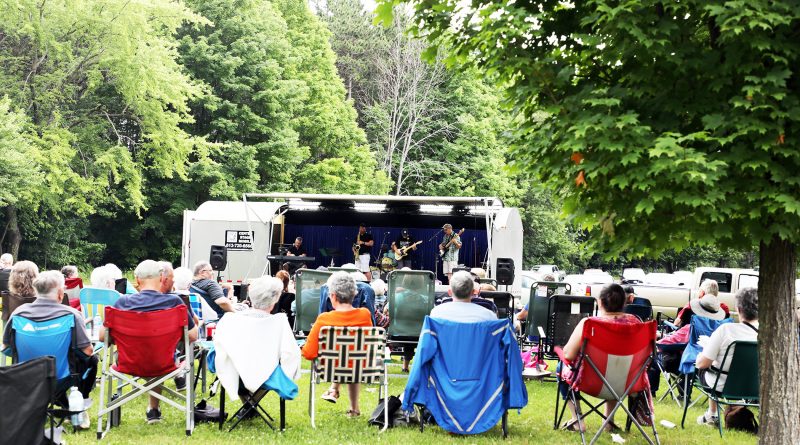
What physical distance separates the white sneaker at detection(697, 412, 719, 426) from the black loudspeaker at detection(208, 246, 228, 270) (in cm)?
1170

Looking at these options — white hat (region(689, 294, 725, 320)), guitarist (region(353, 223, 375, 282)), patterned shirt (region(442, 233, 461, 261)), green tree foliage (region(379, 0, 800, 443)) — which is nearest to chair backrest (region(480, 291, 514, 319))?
white hat (region(689, 294, 725, 320))

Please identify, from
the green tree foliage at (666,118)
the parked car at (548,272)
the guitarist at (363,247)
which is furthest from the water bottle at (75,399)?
the guitarist at (363,247)

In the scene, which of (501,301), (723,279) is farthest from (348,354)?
(723,279)

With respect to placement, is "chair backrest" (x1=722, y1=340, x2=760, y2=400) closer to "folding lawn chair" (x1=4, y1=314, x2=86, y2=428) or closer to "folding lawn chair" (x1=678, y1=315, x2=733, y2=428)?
"folding lawn chair" (x1=678, y1=315, x2=733, y2=428)

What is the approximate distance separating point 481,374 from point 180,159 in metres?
20.4

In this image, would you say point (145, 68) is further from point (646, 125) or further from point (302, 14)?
point (646, 125)

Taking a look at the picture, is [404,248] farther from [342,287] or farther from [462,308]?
[462,308]

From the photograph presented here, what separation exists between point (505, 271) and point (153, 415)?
9939mm

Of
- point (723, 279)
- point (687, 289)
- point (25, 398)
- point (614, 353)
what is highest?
point (614, 353)

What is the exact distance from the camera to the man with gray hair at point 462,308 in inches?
252

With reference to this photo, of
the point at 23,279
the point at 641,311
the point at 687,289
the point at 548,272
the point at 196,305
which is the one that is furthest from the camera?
the point at 687,289

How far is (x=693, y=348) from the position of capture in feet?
24.6

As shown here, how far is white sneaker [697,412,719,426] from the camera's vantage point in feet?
23.6

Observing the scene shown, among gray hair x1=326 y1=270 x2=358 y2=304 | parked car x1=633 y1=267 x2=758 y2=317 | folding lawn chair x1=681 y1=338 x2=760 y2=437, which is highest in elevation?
gray hair x1=326 y1=270 x2=358 y2=304
